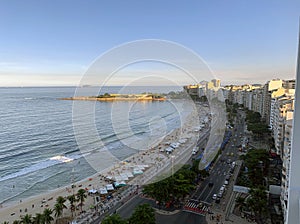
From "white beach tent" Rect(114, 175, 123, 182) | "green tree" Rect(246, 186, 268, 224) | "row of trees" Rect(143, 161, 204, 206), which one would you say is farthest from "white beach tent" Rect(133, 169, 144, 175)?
"green tree" Rect(246, 186, 268, 224)

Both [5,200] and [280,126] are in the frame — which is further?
[280,126]

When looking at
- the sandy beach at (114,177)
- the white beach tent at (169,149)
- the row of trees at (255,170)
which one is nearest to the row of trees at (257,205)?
the row of trees at (255,170)

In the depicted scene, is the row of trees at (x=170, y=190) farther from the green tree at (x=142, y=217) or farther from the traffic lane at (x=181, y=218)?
the green tree at (x=142, y=217)

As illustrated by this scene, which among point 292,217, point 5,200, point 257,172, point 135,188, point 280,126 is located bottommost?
point 5,200

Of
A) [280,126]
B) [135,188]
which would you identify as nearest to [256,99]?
[280,126]

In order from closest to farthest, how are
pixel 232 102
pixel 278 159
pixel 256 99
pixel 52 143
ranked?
pixel 278 159, pixel 52 143, pixel 256 99, pixel 232 102

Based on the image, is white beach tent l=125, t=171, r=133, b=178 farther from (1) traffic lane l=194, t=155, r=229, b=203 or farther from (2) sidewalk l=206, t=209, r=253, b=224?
(2) sidewalk l=206, t=209, r=253, b=224

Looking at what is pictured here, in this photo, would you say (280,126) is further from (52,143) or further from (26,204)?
(52,143)
